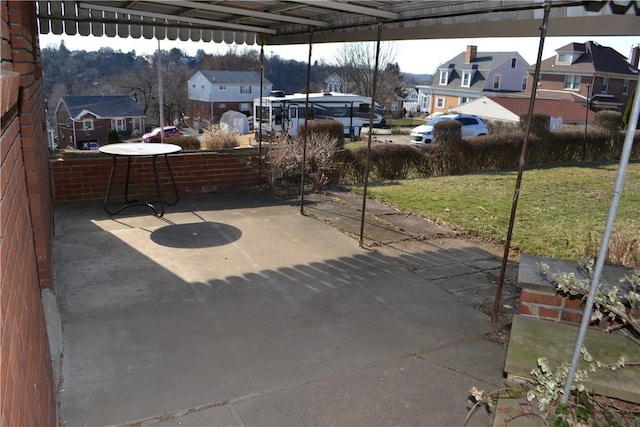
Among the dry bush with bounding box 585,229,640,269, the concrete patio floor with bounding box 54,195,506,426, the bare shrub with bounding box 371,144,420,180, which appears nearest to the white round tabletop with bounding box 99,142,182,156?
the concrete patio floor with bounding box 54,195,506,426

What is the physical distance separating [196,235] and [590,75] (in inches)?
1618

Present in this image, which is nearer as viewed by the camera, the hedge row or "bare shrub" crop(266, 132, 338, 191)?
"bare shrub" crop(266, 132, 338, 191)

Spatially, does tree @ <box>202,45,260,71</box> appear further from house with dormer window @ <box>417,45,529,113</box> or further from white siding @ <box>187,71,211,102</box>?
house with dormer window @ <box>417,45,529,113</box>

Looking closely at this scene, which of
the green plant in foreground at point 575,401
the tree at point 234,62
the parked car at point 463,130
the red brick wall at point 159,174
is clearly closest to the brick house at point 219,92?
the tree at point 234,62

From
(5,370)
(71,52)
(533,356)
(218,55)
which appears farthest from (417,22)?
(71,52)

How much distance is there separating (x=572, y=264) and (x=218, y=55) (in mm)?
74114

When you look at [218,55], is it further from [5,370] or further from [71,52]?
[5,370]

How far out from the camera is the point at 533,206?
340 inches

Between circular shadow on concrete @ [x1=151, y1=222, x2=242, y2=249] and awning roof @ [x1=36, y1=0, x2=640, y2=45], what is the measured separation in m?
2.56

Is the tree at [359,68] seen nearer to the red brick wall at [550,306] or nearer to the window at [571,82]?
the window at [571,82]

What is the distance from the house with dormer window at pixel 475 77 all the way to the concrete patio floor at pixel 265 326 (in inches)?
1691

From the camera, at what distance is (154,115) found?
2303 inches

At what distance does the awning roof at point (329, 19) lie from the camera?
3.62 meters

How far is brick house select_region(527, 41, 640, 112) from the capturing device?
3803 centimetres
